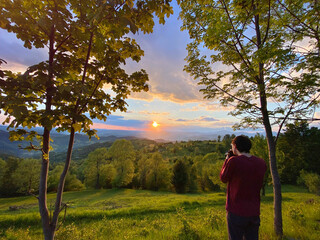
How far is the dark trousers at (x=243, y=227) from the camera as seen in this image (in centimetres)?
287

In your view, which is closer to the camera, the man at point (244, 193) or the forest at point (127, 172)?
the man at point (244, 193)

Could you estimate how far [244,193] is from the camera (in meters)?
2.85

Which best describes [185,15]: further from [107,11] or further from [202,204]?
[202,204]

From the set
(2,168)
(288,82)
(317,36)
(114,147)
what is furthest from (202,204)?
(2,168)

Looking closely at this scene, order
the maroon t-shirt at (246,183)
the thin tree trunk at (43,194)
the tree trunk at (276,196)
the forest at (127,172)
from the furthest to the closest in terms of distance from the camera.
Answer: the forest at (127,172)
the tree trunk at (276,196)
the thin tree trunk at (43,194)
the maroon t-shirt at (246,183)

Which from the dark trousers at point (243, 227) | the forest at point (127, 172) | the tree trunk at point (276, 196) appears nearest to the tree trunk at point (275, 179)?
the tree trunk at point (276, 196)

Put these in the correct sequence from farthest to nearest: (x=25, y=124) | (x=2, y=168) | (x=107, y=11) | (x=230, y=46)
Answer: (x=2, y=168) → (x=230, y=46) → (x=25, y=124) → (x=107, y=11)

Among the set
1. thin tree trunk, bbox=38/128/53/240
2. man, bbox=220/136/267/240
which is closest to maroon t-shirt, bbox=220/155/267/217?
man, bbox=220/136/267/240

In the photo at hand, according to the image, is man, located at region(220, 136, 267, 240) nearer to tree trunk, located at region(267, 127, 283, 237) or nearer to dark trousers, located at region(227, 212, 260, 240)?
dark trousers, located at region(227, 212, 260, 240)

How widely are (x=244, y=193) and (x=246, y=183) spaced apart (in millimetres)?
221

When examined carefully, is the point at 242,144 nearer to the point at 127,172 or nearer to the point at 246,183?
the point at 246,183

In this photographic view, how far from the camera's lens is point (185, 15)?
224 inches

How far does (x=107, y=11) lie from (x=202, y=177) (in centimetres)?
4885

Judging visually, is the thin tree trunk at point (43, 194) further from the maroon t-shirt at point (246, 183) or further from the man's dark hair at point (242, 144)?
the man's dark hair at point (242, 144)
